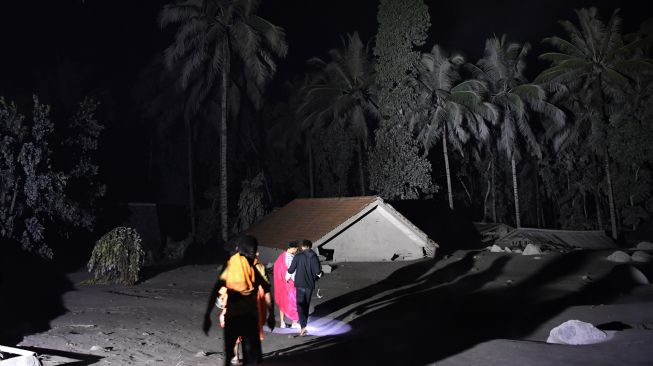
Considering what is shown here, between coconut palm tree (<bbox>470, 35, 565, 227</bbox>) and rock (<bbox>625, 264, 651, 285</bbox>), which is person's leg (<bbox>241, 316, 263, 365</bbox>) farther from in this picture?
coconut palm tree (<bbox>470, 35, 565, 227</bbox>)

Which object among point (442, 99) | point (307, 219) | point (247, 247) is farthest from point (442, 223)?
point (247, 247)

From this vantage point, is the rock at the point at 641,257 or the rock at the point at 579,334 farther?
the rock at the point at 641,257

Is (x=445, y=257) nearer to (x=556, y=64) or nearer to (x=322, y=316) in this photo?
(x=322, y=316)

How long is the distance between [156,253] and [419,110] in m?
18.6

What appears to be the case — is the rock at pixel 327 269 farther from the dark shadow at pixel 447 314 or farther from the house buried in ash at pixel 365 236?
the dark shadow at pixel 447 314

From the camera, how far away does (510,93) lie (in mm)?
38188

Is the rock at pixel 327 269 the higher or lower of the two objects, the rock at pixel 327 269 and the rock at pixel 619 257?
the higher

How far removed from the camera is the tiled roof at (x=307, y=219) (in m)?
22.0

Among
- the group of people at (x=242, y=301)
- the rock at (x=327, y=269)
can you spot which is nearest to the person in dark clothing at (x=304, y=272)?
the group of people at (x=242, y=301)

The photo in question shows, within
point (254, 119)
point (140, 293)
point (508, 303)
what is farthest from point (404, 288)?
point (254, 119)

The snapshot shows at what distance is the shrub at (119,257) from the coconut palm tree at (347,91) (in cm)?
2208

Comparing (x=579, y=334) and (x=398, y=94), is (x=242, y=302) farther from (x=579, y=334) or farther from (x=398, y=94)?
(x=398, y=94)

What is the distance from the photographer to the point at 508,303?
14.0m

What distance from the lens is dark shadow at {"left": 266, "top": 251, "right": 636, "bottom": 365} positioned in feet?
28.4
